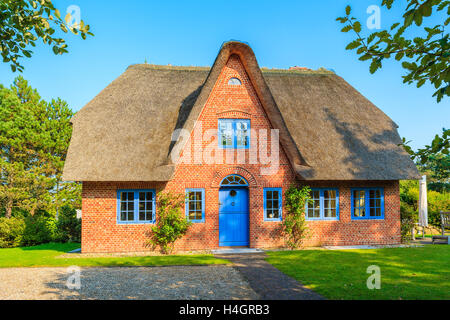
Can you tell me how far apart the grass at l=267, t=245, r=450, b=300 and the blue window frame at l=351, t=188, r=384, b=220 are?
65.7 inches

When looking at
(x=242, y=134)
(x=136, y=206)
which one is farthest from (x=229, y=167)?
(x=136, y=206)

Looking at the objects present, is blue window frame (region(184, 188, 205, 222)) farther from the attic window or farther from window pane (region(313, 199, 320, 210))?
window pane (region(313, 199, 320, 210))

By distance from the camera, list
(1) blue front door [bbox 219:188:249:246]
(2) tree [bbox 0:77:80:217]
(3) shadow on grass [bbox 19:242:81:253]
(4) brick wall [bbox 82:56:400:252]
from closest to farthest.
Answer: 1. (4) brick wall [bbox 82:56:400:252]
2. (1) blue front door [bbox 219:188:249:246]
3. (3) shadow on grass [bbox 19:242:81:253]
4. (2) tree [bbox 0:77:80:217]

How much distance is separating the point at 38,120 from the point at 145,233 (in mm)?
14250

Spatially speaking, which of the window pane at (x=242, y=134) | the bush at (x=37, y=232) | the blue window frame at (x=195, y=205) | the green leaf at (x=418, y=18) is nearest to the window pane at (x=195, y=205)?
Answer: the blue window frame at (x=195, y=205)

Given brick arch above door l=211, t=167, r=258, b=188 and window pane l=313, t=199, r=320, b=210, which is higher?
brick arch above door l=211, t=167, r=258, b=188

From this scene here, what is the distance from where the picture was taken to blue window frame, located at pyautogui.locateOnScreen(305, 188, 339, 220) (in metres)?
12.6

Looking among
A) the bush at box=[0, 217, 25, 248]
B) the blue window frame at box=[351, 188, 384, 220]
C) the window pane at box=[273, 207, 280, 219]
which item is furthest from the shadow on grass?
the blue window frame at box=[351, 188, 384, 220]

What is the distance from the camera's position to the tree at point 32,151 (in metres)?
19.2

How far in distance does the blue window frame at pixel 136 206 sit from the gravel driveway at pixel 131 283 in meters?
2.93

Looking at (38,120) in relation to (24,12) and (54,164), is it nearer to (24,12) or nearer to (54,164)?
(54,164)

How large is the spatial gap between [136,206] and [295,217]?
6.25m

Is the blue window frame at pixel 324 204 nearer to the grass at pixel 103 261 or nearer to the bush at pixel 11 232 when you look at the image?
the grass at pixel 103 261

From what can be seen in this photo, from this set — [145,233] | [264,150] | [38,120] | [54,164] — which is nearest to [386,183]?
[264,150]
